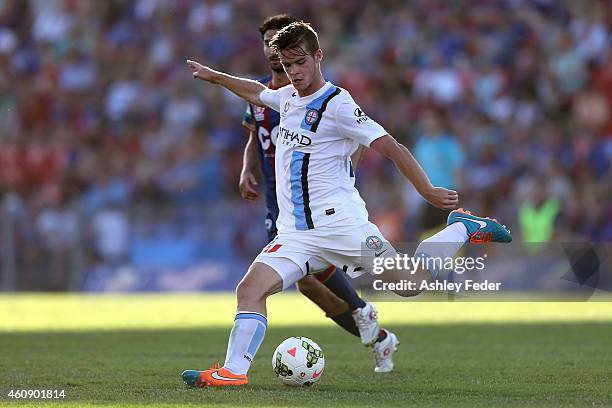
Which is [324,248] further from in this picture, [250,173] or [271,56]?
[250,173]

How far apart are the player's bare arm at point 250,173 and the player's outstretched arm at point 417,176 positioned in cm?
222

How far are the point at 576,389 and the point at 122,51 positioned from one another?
58.2 ft

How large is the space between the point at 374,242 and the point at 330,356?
8.02 ft

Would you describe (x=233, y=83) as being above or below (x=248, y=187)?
above

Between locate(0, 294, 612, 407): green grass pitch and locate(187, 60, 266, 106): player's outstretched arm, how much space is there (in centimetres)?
191

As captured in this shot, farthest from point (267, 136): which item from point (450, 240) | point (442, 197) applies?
point (442, 197)

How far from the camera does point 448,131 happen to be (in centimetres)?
1680

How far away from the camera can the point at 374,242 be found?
23.9 ft

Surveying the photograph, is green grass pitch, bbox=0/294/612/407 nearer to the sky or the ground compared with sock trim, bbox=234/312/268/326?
nearer to the ground

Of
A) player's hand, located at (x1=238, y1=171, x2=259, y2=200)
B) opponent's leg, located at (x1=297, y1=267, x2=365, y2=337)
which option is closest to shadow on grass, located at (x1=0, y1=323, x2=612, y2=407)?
opponent's leg, located at (x1=297, y1=267, x2=365, y2=337)

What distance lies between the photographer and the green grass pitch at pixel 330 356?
6.81m

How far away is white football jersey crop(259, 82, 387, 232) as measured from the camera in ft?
23.9

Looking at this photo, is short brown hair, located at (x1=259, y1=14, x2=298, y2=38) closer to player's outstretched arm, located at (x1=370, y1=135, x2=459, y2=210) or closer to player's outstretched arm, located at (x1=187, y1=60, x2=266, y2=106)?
player's outstretched arm, located at (x1=187, y1=60, x2=266, y2=106)

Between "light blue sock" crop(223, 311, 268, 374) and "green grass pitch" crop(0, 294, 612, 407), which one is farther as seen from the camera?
"light blue sock" crop(223, 311, 268, 374)
